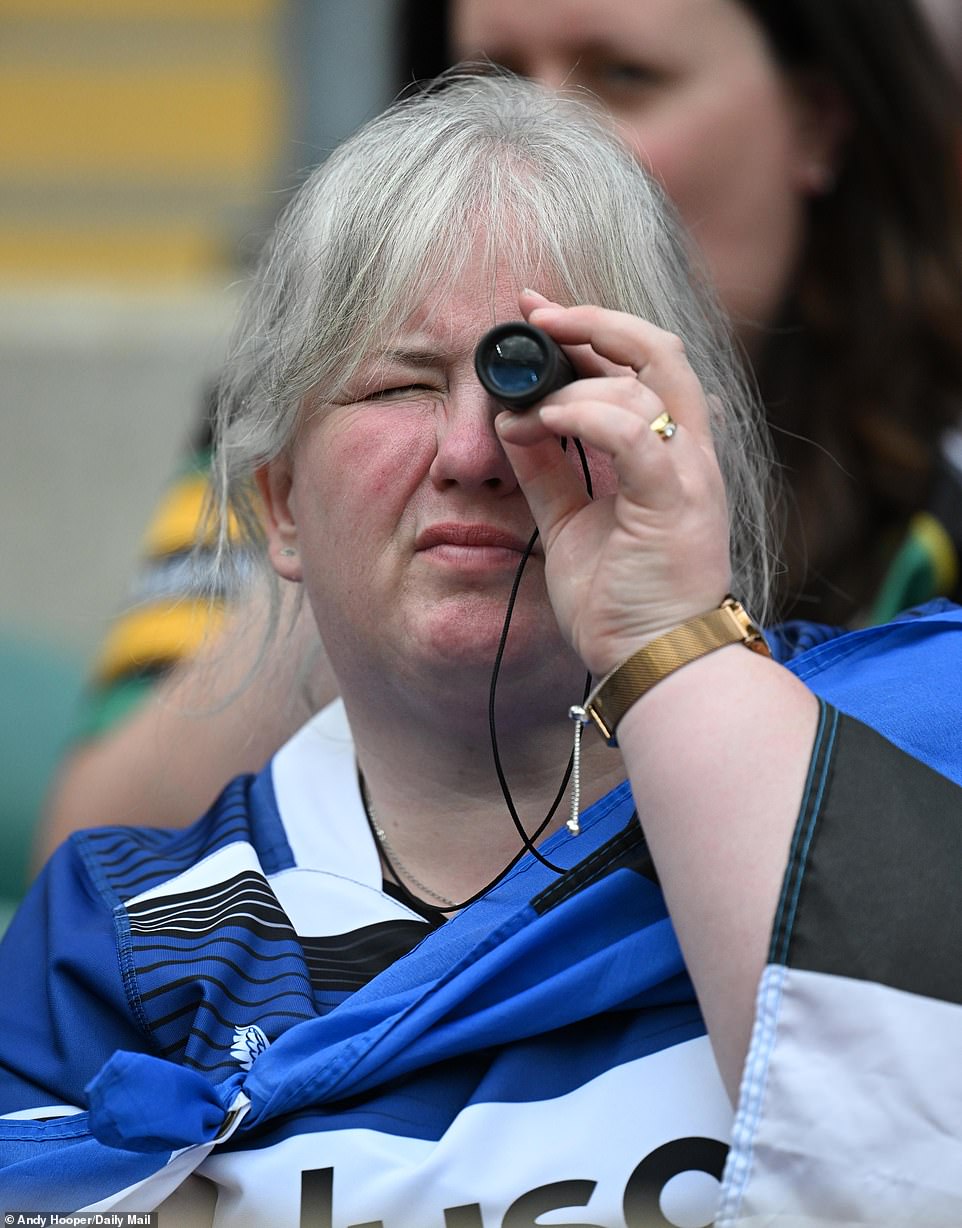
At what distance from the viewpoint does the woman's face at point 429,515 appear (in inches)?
55.2

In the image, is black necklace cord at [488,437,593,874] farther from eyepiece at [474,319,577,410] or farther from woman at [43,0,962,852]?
woman at [43,0,962,852]

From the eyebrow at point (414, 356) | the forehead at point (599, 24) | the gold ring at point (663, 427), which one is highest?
the forehead at point (599, 24)

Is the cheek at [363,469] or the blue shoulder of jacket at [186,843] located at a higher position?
the cheek at [363,469]

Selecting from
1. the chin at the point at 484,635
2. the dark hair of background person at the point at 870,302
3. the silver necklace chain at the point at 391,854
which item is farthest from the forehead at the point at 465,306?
the dark hair of background person at the point at 870,302

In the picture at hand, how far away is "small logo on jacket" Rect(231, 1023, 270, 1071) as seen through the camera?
140 cm

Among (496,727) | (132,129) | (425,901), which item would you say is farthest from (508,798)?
(132,129)

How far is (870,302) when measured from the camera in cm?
258

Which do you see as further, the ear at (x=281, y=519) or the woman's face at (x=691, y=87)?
the woman's face at (x=691, y=87)

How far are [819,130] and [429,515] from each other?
1455 millimetres

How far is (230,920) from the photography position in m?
1.51

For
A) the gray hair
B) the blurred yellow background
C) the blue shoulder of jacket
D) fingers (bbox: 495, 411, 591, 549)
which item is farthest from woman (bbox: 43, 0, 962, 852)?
the blurred yellow background

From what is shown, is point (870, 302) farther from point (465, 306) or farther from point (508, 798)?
point (508, 798)

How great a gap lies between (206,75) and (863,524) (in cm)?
407
